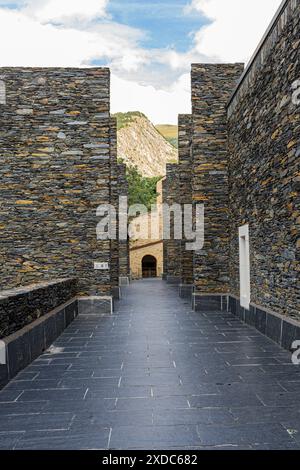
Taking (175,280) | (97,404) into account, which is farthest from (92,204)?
(175,280)

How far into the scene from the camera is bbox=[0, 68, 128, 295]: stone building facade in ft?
36.1

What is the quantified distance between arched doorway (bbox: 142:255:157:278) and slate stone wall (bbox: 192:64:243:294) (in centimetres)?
2169

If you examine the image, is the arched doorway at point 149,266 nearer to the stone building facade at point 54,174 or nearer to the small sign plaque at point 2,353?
the stone building facade at point 54,174

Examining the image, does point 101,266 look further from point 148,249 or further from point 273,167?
point 148,249

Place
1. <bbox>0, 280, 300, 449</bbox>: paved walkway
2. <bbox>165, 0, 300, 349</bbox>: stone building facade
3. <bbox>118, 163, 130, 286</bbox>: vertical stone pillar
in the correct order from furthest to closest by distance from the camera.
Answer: <bbox>118, 163, 130, 286</bbox>: vertical stone pillar, <bbox>165, 0, 300, 349</bbox>: stone building facade, <bbox>0, 280, 300, 449</bbox>: paved walkway

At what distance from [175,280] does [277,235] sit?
1564 centimetres

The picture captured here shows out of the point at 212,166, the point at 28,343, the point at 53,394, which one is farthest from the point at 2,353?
the point at 212,166

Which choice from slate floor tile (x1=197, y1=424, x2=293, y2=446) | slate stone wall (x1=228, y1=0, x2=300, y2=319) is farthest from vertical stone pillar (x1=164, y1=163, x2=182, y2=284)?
slate floor tile (x1=197, y1=424, x2=293, y2=446)

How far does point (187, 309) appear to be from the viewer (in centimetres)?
1175

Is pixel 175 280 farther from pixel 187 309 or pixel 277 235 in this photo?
pixel 277 235

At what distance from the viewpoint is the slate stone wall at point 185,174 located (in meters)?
15.0

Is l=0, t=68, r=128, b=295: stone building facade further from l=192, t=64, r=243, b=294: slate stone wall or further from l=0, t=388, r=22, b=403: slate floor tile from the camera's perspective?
l=0, t=388, r=22, b=403: slate floor tile

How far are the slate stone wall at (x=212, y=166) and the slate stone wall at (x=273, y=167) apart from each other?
147cm

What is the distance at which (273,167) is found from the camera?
7.24 meters
